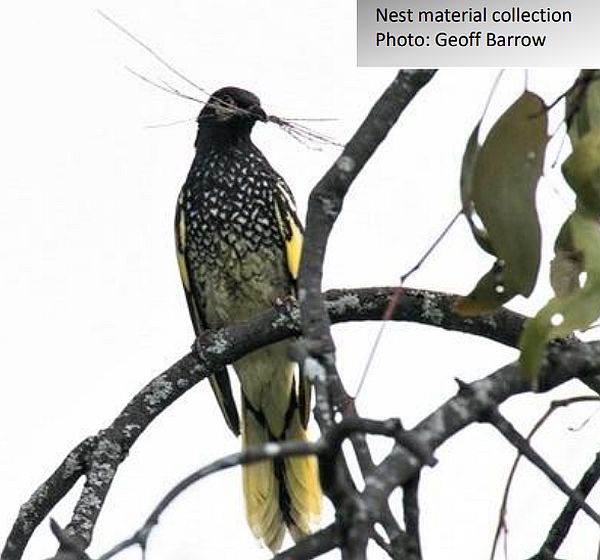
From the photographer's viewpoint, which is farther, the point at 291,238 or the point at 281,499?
the point at 291,238

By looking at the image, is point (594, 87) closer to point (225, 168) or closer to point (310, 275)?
point (310, 275)

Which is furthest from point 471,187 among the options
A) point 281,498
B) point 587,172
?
point 281,498

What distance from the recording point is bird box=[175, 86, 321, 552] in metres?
4.64

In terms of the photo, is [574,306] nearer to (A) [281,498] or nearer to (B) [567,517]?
(B) [567,517]

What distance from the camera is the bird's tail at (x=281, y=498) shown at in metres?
4.23

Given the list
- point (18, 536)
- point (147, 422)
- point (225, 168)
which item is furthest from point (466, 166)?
point (225, 168)

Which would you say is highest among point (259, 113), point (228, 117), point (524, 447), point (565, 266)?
point (228, 117)

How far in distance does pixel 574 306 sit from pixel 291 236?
236 cm

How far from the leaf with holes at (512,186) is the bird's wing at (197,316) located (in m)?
2.04

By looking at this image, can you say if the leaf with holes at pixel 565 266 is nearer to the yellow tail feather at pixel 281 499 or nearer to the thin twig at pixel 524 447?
the thin twig at pixel 524 447

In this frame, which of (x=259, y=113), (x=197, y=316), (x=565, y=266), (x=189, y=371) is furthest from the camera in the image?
(x=197, y=316)

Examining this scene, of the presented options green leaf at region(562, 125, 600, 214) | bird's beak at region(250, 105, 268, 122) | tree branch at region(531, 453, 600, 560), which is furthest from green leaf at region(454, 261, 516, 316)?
bird's beak at region(250, 105, 268, 122)

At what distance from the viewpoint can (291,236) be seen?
15.4 feet

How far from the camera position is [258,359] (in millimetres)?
4719
